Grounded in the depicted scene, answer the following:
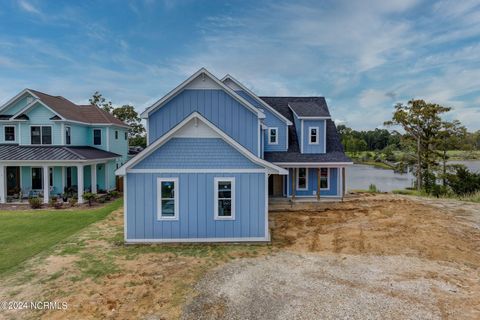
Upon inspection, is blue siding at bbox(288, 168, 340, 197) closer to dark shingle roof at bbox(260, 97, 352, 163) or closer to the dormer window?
dark shingle roof at bbox(260, 97, 352, 163)

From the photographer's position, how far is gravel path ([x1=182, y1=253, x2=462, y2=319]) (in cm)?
502

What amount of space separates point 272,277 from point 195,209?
3512 mm

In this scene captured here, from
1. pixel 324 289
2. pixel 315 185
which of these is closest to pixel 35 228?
pixel 324 289

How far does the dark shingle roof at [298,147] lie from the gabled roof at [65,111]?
12.6 metres

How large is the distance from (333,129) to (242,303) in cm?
1506

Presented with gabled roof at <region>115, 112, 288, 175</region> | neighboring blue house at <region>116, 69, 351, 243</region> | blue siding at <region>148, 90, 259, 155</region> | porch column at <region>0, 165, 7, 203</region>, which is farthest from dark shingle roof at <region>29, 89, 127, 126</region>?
neighboring blue house at <region>116, 69, 351, 243</region>

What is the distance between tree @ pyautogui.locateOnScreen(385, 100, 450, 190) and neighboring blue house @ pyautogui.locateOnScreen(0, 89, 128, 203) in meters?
24.0

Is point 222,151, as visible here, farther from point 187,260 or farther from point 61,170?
point 61,170

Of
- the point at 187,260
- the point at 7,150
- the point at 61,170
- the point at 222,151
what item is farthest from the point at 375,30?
the point at 7,150

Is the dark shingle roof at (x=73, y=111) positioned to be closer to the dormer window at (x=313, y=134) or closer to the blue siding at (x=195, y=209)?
the blue siding at (x=195, y=209)

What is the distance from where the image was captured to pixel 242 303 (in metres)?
5.33

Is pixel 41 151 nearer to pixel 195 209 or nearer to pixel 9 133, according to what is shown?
pixel 9 133

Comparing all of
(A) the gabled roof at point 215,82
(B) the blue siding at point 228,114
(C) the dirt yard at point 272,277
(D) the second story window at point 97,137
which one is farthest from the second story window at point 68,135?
(B) the blue siding at point 228,114

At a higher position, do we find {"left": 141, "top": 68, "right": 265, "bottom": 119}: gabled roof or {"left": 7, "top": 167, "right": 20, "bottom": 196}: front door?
{"left": 141, "top": 68, "right": 265, "bottom": 119}: gabled roof
